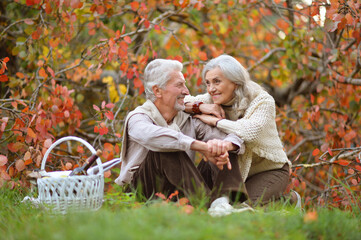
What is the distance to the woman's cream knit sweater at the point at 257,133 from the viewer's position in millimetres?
3277

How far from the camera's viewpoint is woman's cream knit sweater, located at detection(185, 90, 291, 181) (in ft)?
10.8

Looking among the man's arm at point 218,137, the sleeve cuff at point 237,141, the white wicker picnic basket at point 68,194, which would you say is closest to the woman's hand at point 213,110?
the man's arm at point 218,137

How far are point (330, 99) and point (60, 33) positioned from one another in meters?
3.56

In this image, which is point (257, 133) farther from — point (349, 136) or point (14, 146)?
→ point (14, 146)

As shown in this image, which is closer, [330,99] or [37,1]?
[37,1]

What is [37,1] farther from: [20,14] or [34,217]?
[34,217]

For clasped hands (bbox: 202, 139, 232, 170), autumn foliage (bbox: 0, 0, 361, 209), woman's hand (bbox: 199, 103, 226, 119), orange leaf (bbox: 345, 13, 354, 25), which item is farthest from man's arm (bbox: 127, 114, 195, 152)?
orange leaf (bbox: 345, 13, 354, 25)

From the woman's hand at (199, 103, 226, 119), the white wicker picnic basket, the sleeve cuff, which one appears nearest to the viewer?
the white wicker picnic basket

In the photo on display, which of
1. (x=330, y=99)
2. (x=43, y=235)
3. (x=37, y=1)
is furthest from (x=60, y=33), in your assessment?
(x=330, y=99)

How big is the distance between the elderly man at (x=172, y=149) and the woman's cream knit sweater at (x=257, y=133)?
105 millimetres

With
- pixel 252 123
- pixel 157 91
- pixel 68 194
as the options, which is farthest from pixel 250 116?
pixel 68 194

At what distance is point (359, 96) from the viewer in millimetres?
4930

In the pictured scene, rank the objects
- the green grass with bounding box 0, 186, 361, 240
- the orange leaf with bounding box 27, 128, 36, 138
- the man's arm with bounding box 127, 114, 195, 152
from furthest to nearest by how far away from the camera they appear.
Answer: the orange leaf with bounding box 27, 128, 36, 138
the man's arm with bounding box 127, 114, 195, 152
the green grass with bounding box 0, 186, 361, 240

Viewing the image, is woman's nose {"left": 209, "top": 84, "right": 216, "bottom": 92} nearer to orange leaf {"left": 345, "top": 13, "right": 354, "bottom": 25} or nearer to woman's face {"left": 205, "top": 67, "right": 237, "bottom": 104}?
woman's face {"left": 205, "top": 67, "right": 237, "bottom": 104}
